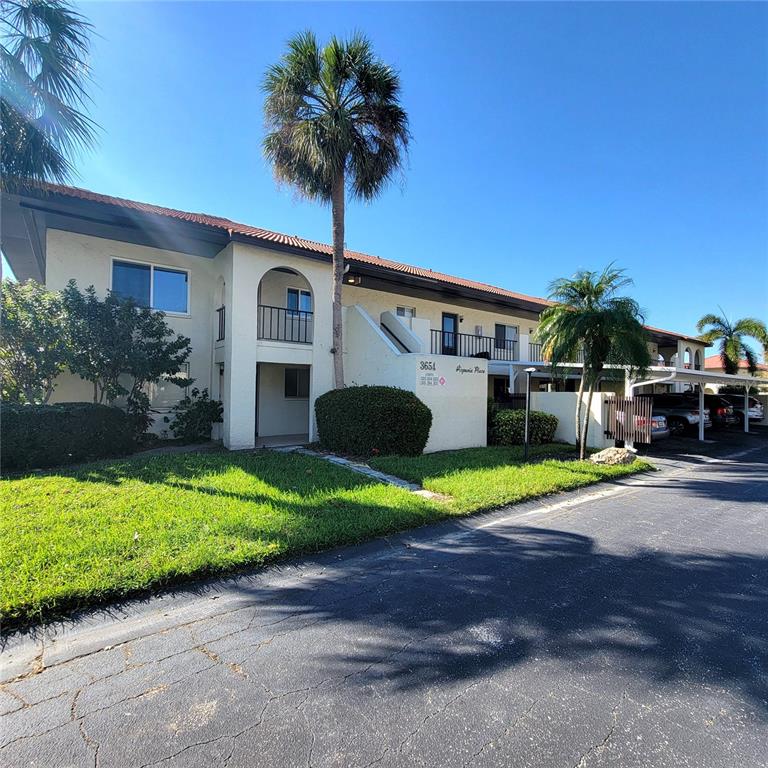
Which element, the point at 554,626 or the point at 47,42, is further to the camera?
the point at 47,42

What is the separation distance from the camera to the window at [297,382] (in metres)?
14.5

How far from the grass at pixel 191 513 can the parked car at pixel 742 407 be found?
55.9 feet

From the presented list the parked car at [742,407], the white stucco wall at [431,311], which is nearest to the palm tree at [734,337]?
the parked car at [742,407]

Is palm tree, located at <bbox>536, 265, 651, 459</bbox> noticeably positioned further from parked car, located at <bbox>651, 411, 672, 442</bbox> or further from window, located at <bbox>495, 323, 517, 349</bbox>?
window, located at <bbox>495, 323, 517, 349</bbox>

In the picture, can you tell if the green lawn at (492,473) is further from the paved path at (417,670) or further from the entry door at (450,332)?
the entry door at (450,332)

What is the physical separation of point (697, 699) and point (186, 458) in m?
8.75

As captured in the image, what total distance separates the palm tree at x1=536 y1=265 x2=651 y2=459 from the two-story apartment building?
35.0 inches

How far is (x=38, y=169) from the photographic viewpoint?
6.66 m

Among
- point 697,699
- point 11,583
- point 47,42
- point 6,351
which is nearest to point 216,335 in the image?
point 6,351

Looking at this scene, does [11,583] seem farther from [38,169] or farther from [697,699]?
[38,169]

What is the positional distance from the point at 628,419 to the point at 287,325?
10.8 meters

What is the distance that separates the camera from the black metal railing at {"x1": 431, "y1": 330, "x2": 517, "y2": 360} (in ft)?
56.7

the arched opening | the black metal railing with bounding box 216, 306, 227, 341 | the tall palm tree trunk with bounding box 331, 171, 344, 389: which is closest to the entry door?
the arched opening

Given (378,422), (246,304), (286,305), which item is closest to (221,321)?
(246,304)
